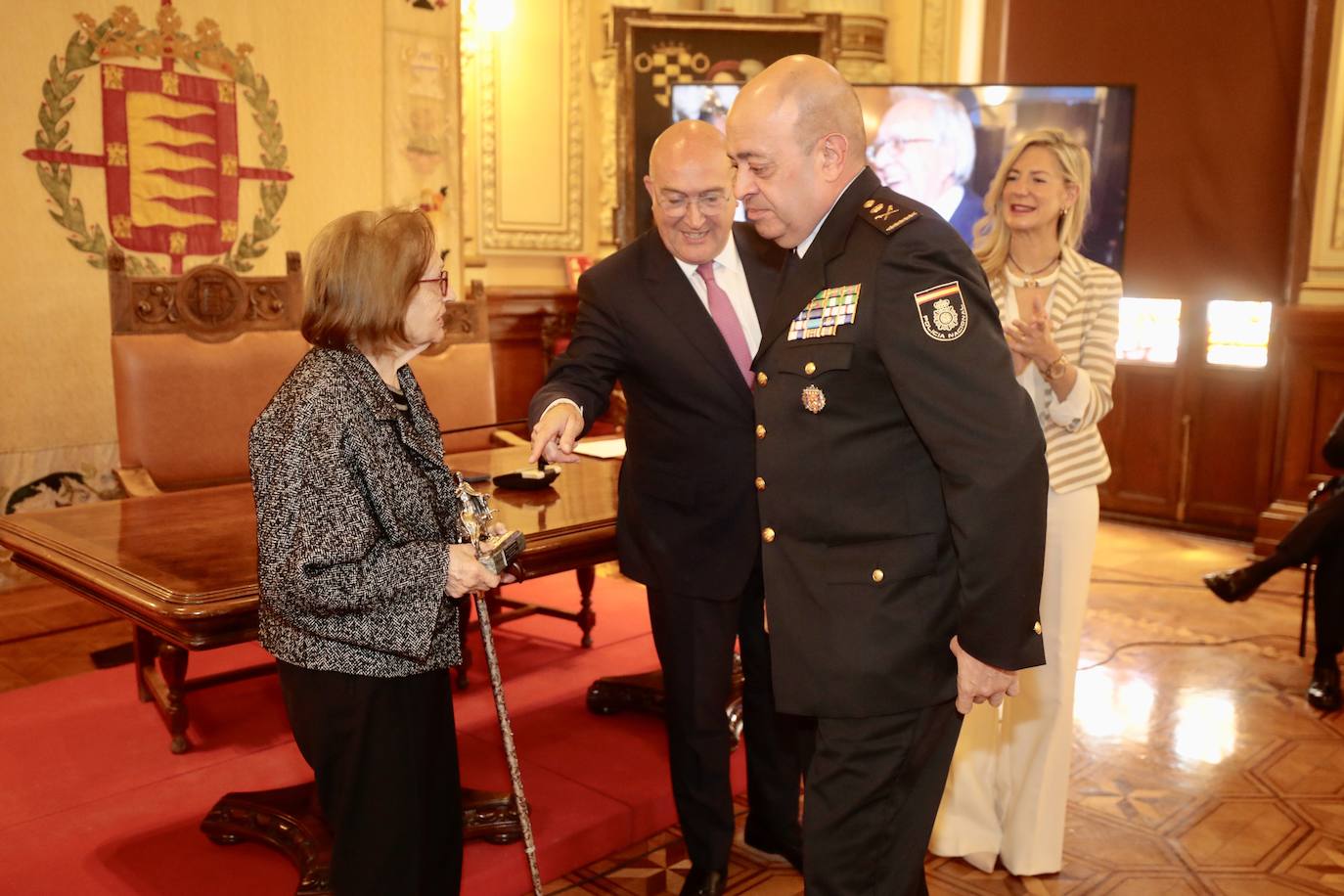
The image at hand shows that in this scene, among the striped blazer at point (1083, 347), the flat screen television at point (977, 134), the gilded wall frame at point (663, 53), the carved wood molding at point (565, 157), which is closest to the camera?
the striped blazer at point (1083, 347)

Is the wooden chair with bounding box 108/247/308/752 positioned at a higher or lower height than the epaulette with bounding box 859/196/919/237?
lower

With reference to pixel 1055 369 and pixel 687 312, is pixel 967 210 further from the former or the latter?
pixel 687 312

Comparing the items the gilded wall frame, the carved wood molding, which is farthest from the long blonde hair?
the carved wood molding

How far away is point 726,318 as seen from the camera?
2.46 metres

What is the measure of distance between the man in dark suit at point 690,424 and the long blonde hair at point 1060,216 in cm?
57

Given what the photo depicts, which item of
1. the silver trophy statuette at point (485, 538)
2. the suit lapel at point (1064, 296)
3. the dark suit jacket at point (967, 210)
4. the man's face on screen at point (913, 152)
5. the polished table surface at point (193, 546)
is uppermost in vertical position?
the man's face on screen at point (913, 152)

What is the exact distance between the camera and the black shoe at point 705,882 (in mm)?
2523

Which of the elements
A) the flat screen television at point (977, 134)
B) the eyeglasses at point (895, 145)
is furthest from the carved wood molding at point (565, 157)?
the eyeglasses at point (895, 145)

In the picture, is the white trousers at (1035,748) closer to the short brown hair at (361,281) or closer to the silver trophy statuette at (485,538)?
the silver trophy statuette at (485,538)

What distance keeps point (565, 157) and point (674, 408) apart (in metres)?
5.23

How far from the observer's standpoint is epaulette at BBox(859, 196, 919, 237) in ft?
5.54

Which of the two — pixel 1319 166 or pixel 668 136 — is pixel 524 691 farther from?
pixel 1319 166

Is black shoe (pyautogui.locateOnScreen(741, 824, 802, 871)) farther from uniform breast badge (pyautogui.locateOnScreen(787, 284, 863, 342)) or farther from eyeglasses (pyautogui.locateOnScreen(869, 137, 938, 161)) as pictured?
eyeglasses (pyautogui.locateOnScreen(869, 137, 938, 161))

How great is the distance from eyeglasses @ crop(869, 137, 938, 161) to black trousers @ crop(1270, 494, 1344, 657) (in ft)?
9.67
